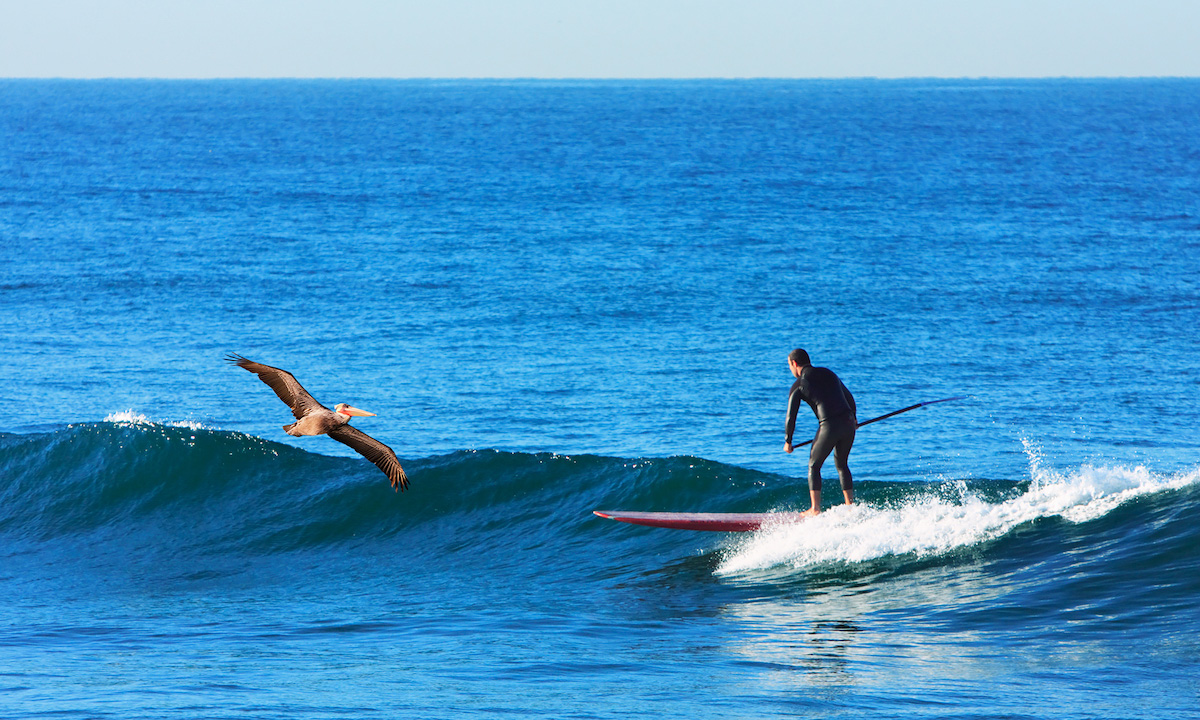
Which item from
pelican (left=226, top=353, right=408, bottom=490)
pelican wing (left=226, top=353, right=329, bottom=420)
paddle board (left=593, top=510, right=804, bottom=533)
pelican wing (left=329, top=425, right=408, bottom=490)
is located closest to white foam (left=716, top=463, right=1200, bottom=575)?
paddle board (left=593, top=510, right=804, bottom=533)

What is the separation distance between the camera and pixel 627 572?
1188 centimetres

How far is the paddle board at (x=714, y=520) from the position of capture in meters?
11.4

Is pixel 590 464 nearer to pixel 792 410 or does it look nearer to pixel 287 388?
pixel 792 410

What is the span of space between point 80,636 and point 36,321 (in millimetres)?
19714

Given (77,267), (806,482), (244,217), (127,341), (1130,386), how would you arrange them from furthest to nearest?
(244,217) < (77,267) < (127,341) < (1130,386) < (806,482)

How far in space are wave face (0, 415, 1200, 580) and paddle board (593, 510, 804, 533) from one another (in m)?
0.13

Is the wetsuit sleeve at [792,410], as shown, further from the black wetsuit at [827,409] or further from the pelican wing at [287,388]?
the pelican wing at [287,388]

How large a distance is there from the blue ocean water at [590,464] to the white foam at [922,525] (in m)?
0.04

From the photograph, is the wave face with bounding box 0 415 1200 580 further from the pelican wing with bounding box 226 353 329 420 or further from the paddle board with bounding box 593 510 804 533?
the pelican wing with bounding box 226 353 329 420

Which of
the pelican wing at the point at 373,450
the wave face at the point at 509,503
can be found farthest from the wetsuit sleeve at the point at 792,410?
the pelican wing at the point at 373,450

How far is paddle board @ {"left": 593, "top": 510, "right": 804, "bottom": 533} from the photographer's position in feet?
37.3

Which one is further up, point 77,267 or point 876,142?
point 876,142

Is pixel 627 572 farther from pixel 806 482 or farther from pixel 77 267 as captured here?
pixel 77 267

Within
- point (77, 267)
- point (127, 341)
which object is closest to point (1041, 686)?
point (127, 341)
